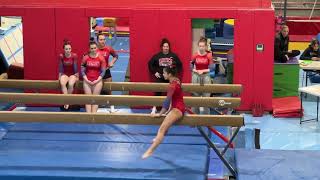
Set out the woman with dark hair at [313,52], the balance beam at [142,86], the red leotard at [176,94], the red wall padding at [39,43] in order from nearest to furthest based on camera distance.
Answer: the red leotard at [176,94] < the balance beam at [142,86] < the red wall padding at [39,43] < the woman with dark hair at [313,52]

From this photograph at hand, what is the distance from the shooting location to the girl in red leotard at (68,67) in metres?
10.4

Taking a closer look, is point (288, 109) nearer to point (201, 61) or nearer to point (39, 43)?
point (201, 61)

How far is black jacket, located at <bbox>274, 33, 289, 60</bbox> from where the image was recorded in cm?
1263

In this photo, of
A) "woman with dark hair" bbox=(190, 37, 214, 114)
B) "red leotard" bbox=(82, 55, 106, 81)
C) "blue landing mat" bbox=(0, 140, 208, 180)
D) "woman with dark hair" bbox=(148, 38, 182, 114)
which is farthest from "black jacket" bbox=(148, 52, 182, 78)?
"blue landing mat" bbox=(0, 140, 208, 180)

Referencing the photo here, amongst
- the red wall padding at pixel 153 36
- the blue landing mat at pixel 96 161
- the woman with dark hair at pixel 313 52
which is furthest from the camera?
the woman with dark hair at pixel 313 52

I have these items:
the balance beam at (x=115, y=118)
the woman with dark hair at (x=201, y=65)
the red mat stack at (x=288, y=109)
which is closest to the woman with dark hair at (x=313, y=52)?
the red mat stack at (x=288, y=109)

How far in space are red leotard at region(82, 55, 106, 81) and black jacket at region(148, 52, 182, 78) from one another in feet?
3.73

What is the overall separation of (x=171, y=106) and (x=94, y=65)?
288 centimetres

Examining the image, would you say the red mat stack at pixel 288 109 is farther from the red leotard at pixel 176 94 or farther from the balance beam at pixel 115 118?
the red leotard at pixel 176 94

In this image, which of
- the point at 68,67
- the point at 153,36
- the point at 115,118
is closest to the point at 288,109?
the point at 153,36

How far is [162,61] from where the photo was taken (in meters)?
11.0

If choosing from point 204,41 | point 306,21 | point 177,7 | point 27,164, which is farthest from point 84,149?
point 306,21

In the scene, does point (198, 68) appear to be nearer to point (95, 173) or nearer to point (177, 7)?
point (177, 7)

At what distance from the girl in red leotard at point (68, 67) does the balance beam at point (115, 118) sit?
2113 mm
